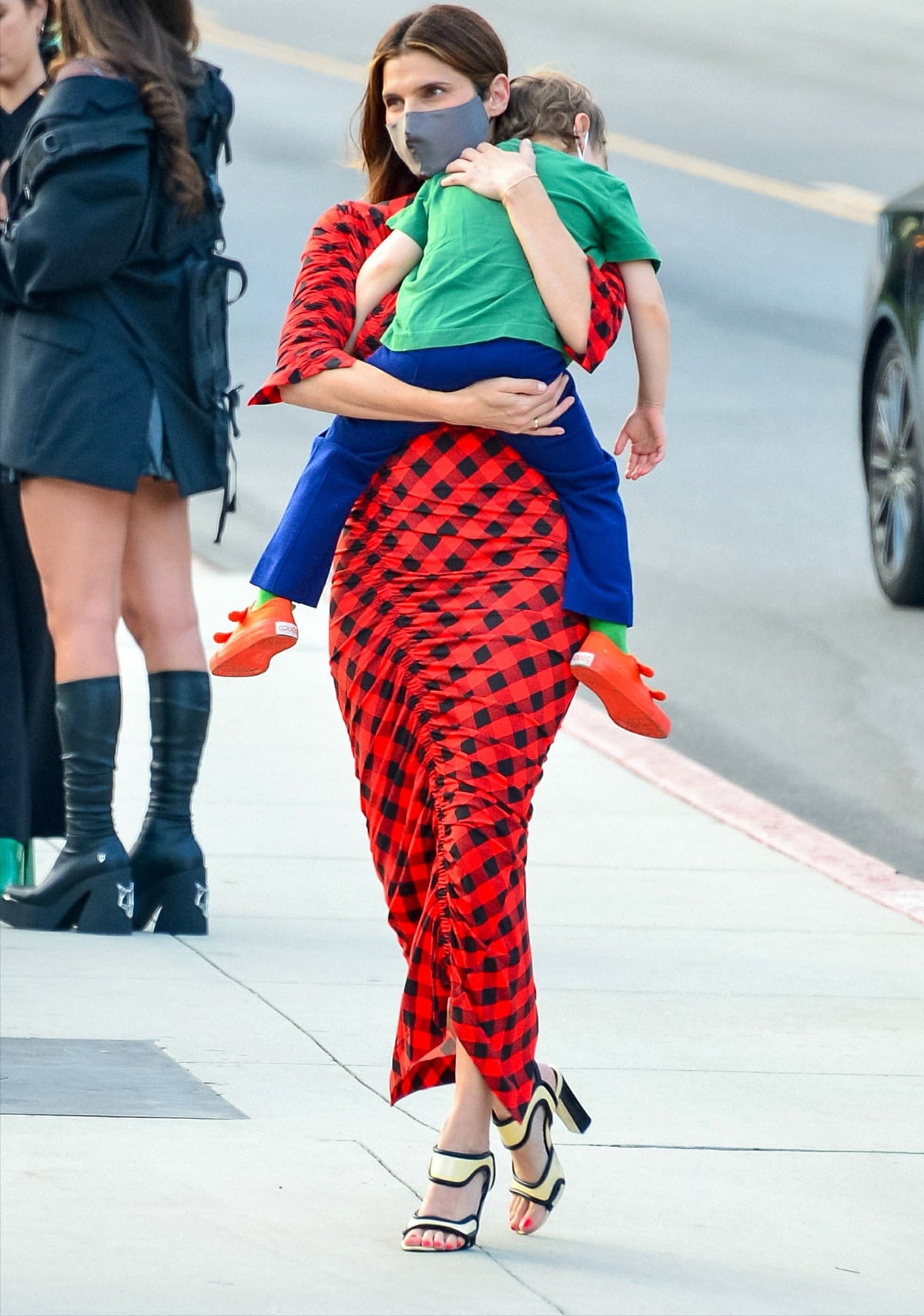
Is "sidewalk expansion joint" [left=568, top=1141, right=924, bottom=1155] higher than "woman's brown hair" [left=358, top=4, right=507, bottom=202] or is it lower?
lower

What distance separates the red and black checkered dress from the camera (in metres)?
4.05

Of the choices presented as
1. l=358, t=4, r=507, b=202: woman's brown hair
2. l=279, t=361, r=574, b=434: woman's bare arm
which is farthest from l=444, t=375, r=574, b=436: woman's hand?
l=358, t=4, r=507, b=202: woman's brown hair

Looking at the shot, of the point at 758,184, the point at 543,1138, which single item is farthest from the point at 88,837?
the point at 758,184

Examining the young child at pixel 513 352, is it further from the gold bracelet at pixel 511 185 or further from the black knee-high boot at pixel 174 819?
the black knee-high boot at pixel 174 819

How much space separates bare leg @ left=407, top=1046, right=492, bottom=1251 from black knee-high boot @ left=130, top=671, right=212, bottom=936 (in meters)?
2.26

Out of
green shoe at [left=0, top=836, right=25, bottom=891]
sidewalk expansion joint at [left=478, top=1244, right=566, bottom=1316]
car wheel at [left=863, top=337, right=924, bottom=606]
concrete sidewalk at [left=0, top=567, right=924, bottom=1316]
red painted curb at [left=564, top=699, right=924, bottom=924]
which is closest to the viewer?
sidewalk expansion joint at [left=478, top=1244, right=566, bottom=1316]

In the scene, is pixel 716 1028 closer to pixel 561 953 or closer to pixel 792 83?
pixel 561 953

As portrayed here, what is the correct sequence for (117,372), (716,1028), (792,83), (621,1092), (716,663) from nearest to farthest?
1. (621,1092)
2. (716,1028)
3. (117,372)
4. (716,663)
5. (792,83)

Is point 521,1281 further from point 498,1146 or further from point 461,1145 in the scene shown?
point 498,1146

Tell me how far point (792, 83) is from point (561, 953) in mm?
23229

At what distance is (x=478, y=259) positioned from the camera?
4090 mm

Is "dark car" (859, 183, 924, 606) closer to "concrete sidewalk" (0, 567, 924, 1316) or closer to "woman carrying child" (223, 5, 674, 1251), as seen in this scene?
"concrete sidewalk" (0, 567, 924, 1316)

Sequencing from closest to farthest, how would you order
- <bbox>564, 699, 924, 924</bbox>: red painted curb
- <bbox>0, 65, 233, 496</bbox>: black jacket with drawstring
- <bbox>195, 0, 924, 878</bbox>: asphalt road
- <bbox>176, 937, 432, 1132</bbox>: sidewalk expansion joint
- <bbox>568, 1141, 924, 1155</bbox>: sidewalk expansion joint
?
<bbox>568, 1141, 924, 1155</bbox>: sidewalk expansion joint → <bbox>176, 937, 432, 1132</bbox>: sidewalk expansion joint → <bbox>0, 65, 233, 496</bbox>: black jacket with drawstring → <bbox>564, 699, 924, 924</bbox>: red painted curb → <bbox>195, 0, 924, 878</bbox>: asphalt road

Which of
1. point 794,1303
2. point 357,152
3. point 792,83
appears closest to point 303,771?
point 357,152
